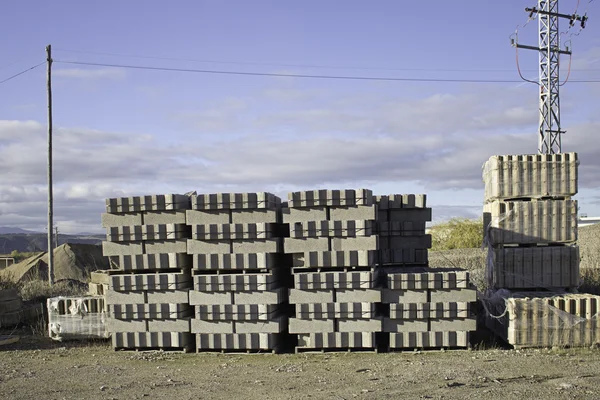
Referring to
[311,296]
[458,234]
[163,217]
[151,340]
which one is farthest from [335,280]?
[458,234]

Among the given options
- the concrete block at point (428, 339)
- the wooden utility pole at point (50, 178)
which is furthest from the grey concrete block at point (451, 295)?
the wooden utility pole at point (50, 178)

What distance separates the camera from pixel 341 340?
9.85 metres

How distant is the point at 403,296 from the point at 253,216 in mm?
2909

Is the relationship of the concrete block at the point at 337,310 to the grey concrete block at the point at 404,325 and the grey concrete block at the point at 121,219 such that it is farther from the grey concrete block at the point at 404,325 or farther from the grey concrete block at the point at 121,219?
the grey concrete block at the point at 121,219

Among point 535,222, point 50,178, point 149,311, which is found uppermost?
point 50,178

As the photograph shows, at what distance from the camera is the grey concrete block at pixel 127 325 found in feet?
34.0

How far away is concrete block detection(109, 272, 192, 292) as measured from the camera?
33.6 feet

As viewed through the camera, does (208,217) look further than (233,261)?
Yes

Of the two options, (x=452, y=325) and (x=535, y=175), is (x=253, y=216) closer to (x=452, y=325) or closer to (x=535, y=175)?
(x=452, y=325)

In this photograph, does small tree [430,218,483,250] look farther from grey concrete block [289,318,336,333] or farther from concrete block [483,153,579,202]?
grey concrete block [289,318,336,333]

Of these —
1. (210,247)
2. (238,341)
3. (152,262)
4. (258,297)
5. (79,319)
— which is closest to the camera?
(258,297)

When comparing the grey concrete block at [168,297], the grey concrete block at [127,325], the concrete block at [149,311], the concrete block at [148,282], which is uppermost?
the concrete block at [148,282]

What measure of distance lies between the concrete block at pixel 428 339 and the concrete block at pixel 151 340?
366cm

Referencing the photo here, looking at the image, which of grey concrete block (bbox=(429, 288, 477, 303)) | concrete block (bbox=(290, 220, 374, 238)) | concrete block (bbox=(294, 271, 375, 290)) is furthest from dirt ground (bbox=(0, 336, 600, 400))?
concrete block (bbox=(290, 220, 374, 238))
